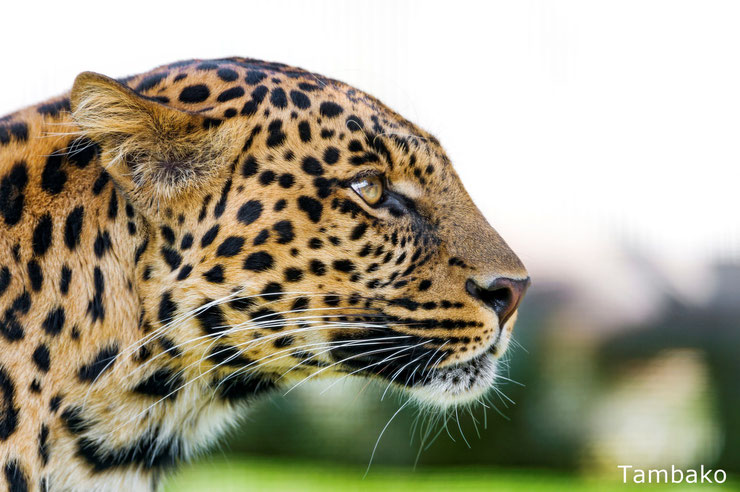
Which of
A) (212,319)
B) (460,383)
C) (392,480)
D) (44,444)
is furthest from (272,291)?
(392,480)

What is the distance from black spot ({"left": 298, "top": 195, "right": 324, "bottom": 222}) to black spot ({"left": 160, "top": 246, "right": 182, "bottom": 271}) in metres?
0.37

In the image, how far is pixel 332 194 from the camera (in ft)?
7.07

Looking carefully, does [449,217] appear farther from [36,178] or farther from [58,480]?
[58,480]

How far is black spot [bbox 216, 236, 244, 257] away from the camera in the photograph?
2.08m

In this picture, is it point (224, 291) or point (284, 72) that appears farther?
point (284, 72)

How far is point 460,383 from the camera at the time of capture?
228 cm

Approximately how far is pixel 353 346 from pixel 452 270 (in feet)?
1.24

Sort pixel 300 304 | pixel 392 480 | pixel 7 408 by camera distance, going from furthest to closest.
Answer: pixel 392 480
pixel 300 304
pixel 7 408

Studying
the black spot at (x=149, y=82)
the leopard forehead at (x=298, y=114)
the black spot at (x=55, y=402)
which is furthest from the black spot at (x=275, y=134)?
the black spot at (x=55, y=402)

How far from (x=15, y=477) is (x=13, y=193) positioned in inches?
31.0

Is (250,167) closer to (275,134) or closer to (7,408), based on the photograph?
(275,134)

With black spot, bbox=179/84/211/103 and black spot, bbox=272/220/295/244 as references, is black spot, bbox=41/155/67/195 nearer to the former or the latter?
black spot, bbox=179/84/211/103

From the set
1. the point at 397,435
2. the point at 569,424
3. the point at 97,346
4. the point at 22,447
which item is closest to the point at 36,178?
the point at 97,346

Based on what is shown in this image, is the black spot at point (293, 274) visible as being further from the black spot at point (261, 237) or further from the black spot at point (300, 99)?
the black spot at point (300, 99)
